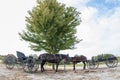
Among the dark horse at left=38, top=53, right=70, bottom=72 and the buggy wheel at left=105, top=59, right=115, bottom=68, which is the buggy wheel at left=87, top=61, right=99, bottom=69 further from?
the dark horse at left=38, top=53, right=70, bottom=72

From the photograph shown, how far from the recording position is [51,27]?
33.0 metres

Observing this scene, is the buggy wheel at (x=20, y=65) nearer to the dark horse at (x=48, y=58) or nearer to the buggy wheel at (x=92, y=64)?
the dark horse at (x=48, y=58)

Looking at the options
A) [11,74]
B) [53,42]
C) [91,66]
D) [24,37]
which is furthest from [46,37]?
[11,74]

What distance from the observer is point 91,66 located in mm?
27297

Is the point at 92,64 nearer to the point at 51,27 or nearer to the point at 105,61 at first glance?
the point at 105,61

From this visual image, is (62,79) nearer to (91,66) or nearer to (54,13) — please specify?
(91,66)

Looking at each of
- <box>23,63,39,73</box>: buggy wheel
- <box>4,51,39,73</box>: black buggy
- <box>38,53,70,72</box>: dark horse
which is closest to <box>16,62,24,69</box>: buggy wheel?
<box>4,51,39,73</box>: black buggy

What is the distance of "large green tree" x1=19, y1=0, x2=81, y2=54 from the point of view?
110 ft

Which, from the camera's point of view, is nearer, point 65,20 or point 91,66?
point 91,66

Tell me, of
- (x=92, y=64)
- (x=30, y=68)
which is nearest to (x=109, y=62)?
(x=92, y=64)

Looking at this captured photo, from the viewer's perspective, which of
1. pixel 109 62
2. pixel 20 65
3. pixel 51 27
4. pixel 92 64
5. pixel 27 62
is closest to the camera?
pixel 27 62

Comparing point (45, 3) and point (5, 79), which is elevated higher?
point (45, 3)

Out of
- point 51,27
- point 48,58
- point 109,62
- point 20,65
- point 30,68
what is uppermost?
point 51,27

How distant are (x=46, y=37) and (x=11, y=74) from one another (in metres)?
13.0
